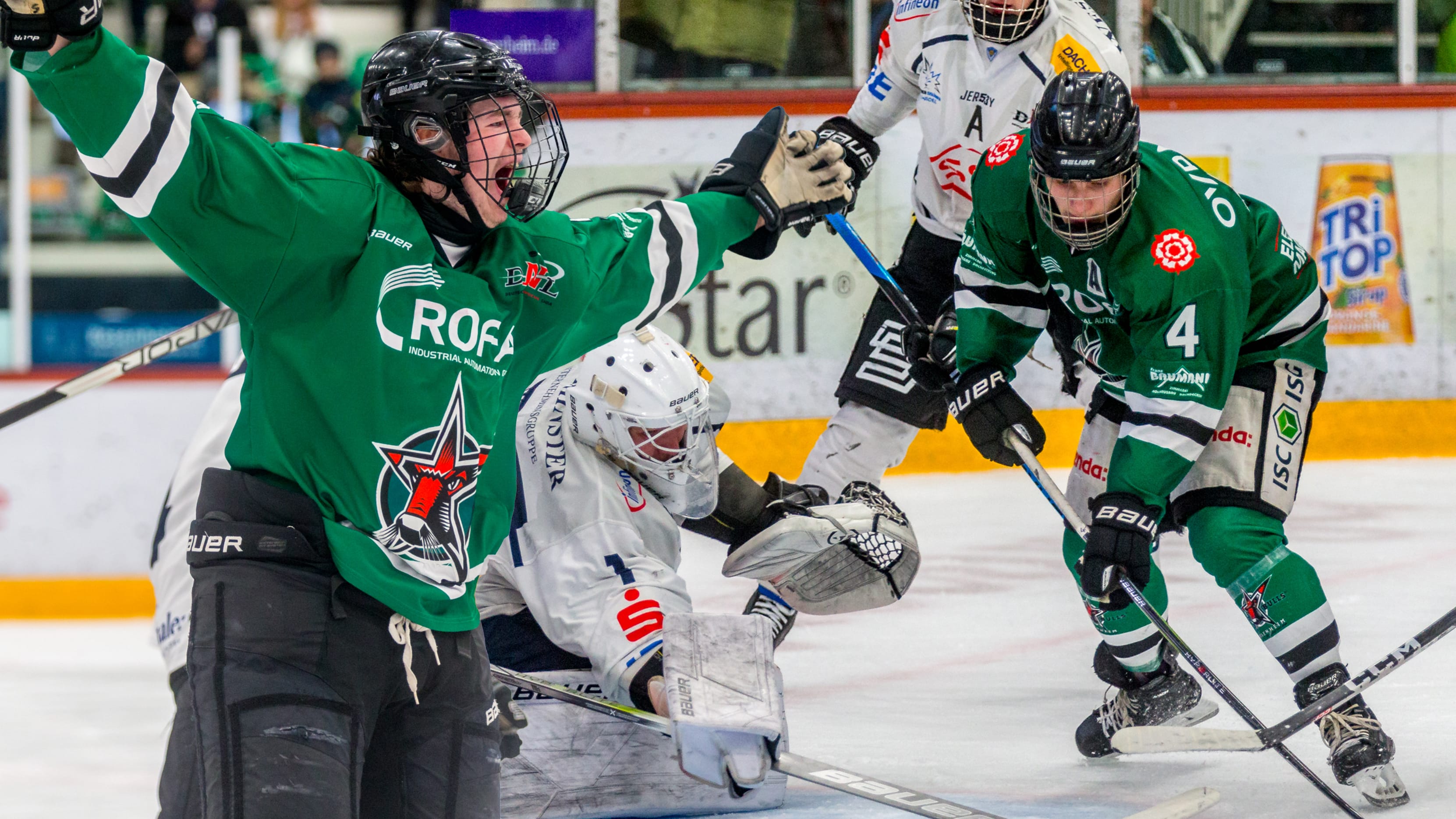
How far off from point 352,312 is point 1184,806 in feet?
5.36

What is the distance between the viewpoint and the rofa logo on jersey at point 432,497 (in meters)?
1.75

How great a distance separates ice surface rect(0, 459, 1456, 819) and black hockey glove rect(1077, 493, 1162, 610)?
15.0 inches

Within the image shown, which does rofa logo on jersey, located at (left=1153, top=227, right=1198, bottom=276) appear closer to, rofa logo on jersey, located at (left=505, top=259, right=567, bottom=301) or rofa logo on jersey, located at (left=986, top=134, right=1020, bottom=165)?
rofa logo on jersey, located at (left=986, top=134, right=1020, bottom=165)

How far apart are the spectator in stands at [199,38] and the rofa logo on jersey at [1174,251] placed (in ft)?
10.5

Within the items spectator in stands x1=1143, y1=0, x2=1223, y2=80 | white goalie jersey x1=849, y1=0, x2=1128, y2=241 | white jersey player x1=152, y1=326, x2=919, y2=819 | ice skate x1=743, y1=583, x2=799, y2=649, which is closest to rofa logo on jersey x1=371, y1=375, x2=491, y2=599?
white jersey player x1=152, y1=326, x2=919, y2=819

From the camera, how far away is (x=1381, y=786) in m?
2.72

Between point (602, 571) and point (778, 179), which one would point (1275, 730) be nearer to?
point (602, 571)

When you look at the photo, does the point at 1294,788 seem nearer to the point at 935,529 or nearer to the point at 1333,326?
the point at 935,529

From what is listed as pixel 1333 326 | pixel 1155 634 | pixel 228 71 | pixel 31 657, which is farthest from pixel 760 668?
pixel 1333 326

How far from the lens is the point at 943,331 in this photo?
10.7 feet

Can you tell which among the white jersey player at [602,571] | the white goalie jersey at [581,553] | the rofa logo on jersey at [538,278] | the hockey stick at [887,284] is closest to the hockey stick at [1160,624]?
the hockey stick at [887,284]

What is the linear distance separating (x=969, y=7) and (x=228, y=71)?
8.10ft

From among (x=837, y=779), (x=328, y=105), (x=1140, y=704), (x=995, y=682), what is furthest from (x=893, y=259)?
(x=837, y=779)

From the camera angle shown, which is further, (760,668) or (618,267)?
(760,668)
